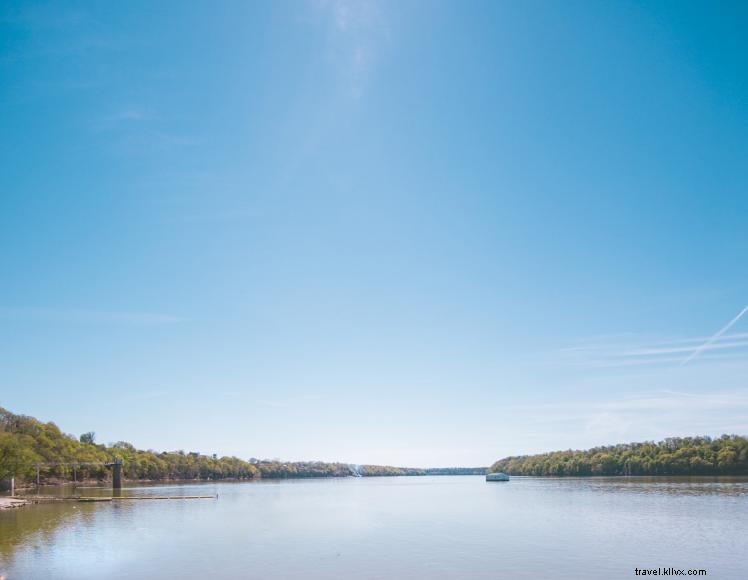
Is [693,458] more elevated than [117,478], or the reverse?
[117,478]

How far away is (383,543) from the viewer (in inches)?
1927

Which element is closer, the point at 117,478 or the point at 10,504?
the point at 10,504

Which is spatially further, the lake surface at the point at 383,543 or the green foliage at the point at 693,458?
the green foliage at the point at 693,458

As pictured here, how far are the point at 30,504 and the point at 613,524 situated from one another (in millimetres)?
81234

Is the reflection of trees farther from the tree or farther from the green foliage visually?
the green foliage

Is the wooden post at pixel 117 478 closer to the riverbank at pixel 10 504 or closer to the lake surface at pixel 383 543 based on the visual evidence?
the riverbank at pixel 10 504

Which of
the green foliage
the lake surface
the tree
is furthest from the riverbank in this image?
the green foliage

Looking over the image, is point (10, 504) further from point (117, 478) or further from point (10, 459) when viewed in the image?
point (117, 478)

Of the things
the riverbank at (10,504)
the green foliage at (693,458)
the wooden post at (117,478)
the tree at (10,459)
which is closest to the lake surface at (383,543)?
the riverbank at (10,504)

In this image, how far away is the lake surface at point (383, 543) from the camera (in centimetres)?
3641

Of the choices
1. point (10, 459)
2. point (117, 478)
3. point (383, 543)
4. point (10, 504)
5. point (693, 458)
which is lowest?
point (693, 458)

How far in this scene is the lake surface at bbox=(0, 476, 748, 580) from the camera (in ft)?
119

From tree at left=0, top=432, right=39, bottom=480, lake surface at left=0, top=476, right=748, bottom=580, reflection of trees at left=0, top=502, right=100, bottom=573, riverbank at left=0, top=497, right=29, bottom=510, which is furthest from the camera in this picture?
tree at left=0, top=432, right=39, bottom=480

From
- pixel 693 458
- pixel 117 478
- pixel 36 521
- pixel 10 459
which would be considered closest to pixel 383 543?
pixel 36 521
